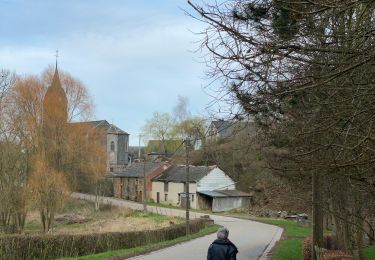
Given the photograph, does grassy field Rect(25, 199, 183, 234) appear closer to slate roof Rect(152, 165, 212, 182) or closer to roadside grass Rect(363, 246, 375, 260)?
slate roof Rect(152, 165, 212, 182)

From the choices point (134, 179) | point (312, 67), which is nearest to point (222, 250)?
point (312, 67)

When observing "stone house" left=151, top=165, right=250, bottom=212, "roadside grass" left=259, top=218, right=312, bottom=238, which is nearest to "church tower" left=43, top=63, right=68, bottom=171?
"roadside grass" left=259, top=218, right=312, bottom=238

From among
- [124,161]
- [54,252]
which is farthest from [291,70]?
[124,161]

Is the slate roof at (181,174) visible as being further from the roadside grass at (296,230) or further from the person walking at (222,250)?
the person walking at (222,250)

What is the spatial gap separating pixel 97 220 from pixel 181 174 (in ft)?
76.0

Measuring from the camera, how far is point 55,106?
48.5 m

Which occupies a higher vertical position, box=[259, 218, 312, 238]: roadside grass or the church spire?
the church spire

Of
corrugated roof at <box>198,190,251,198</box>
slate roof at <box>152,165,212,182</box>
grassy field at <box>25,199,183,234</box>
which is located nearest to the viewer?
grassy field at <box>25,199,183,234</box>

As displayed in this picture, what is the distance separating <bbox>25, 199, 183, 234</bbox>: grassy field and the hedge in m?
14.6

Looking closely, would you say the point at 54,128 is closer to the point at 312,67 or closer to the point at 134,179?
the point at 134,179

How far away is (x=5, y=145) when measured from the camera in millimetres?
38062

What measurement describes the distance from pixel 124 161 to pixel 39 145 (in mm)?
64340

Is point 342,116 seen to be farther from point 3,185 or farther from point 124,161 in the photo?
point 124,161

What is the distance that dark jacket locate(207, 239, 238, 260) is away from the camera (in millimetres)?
9309
